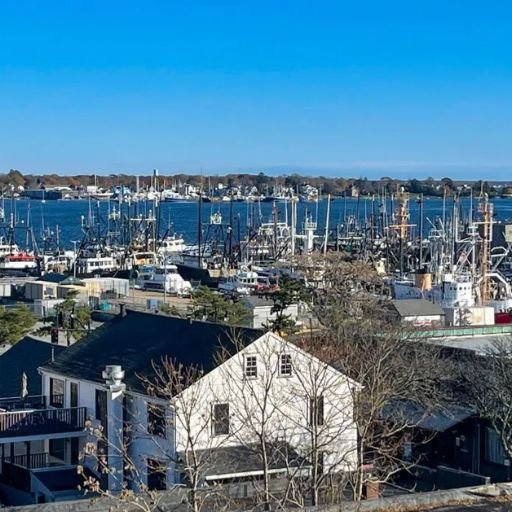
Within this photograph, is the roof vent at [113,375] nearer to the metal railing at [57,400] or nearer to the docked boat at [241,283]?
the metal railing at [57,400]

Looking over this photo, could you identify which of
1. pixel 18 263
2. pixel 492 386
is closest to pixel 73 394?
pixel 492 386

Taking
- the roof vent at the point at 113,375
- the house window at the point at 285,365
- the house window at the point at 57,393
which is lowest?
the house window at the point at 57,393

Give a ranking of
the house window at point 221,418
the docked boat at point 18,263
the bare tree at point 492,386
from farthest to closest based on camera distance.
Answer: the docked boat at point 18,263 < the bare tree at point 492,386 < the house window at point 221,418

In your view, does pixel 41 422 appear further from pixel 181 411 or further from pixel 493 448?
pixel 493 448

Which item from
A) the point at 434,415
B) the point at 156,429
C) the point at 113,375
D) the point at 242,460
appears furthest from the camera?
the point at 434,415

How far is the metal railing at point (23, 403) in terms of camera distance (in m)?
25.2

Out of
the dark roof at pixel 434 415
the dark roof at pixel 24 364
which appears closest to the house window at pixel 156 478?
the dark roof at pixel 434 415

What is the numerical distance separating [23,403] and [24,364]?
4439 mm

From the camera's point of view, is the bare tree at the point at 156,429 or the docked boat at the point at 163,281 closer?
the bare tree at the point at 156,429

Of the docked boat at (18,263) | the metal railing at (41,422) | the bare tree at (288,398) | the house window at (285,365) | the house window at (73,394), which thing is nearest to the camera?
the bare tree at (288,398)

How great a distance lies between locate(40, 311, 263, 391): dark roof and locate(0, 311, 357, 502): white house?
4 centimetres

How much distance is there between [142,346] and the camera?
958 inches

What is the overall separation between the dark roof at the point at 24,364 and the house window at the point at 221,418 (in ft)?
23.2

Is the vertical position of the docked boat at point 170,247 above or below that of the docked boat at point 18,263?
above
